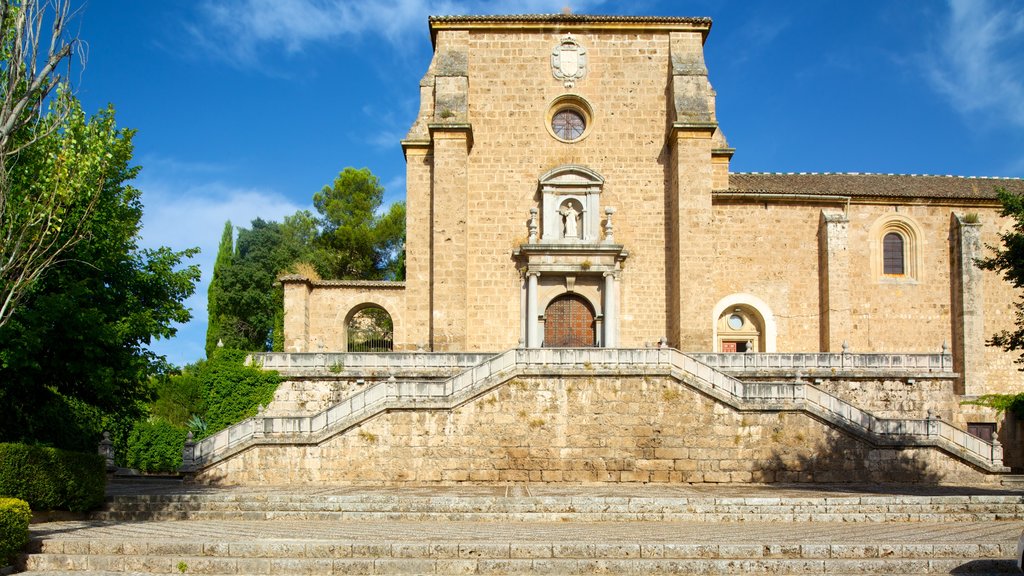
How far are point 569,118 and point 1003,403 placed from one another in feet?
52.3

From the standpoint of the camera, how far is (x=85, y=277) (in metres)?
16.5

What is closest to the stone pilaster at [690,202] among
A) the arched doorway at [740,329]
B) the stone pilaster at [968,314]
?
the arched doorway at [740,329]

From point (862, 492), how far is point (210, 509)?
12737 mm

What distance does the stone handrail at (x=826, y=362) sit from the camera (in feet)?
75.8

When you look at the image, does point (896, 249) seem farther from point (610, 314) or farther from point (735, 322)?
point (610, 314)

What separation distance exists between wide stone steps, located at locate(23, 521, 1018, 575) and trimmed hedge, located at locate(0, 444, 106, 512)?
99 centimetres

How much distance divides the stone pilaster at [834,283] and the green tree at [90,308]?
19.5 metres

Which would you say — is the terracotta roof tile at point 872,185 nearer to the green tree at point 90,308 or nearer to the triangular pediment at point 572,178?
the triangular pediment at point 572,178

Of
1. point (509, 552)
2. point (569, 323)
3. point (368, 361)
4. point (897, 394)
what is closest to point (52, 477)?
point (509, 552)

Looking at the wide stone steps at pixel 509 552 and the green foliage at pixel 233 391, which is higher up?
the green foliage at pixel 233 391

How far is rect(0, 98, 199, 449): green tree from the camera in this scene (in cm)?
1456

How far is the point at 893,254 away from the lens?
94.9 feet

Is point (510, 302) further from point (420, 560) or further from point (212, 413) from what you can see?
point (420, 560)

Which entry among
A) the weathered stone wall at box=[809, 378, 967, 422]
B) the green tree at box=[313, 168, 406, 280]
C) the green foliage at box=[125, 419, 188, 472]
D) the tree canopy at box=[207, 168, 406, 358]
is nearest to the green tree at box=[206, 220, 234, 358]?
the tree canopy at box=[207, 168, 406, 358]
